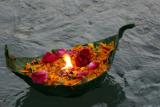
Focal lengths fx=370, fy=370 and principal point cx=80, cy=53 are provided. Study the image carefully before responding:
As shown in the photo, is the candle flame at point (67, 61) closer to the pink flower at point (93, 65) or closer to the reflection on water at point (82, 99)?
the pink flower at point (93, 65)

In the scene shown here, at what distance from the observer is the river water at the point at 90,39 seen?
880cm

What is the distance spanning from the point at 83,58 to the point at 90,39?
3609 millimetres

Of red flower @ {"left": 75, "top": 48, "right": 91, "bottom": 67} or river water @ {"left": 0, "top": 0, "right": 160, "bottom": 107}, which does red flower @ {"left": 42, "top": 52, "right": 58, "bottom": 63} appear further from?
river water @ {"left": 0, "top": 0, "right": 160, "bottom": 107}

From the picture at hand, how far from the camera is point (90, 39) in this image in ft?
37.8

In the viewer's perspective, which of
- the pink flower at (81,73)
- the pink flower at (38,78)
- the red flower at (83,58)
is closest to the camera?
the pink flower at (38,78)

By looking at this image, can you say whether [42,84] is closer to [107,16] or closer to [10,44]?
[10,44]

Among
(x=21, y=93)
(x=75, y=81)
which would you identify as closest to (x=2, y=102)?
(x=21, y=93)

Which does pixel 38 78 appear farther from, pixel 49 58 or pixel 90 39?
pixel 90 39

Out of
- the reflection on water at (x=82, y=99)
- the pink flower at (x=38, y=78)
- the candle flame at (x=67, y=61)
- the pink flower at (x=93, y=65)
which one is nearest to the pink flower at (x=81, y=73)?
the pink flower at (x=93, y=65)

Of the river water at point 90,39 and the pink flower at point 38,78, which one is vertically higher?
the pink flower at point 38,78

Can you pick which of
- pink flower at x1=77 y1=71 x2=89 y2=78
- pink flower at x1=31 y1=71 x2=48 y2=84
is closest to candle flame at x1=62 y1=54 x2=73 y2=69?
pink flower at x1=77 y1=71 x2=89 y2=78

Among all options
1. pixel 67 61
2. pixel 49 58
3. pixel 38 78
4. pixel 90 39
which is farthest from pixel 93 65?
pixel 90 39

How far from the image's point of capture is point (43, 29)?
1209 centimetres

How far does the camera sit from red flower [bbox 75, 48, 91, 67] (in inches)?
313
